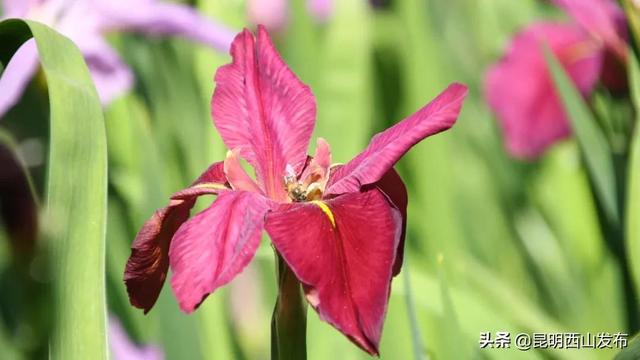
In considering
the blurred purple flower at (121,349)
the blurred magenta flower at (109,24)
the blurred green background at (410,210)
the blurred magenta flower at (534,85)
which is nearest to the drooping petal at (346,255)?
the blurred green background at (410,210)

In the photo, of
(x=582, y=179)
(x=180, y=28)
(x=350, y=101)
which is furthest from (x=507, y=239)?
(x=180, y=28)

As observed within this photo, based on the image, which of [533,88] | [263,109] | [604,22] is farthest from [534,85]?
[263,109]

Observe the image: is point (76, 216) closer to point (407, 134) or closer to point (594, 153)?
point (407, 134)

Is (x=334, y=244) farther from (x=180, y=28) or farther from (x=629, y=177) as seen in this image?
(x=180, y=28)

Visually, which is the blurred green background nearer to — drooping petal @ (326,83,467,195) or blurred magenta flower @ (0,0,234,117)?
blurred magenta flower @ (0,0,234,117)

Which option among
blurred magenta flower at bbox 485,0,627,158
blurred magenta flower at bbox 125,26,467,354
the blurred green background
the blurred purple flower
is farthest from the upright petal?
blurred magenta flower at bbox 485,0,627,158

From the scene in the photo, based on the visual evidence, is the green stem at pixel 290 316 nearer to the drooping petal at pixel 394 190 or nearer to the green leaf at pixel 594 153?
the drooping petal at pixel 394 190
